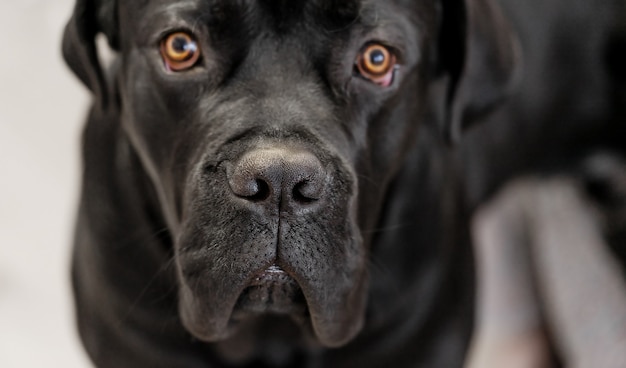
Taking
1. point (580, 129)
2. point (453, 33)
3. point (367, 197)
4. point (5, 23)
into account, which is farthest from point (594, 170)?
point (5, 23)

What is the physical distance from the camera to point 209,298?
116 centimetres

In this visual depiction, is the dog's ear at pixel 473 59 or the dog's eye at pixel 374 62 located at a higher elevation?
the dog's eye at pixel 374 62

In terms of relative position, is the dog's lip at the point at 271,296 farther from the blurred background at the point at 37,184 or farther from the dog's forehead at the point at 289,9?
the blurred background at the point at 37,184

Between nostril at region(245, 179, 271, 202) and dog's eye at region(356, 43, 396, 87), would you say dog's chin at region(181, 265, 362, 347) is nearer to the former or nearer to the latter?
nostril at region(245, 179, 271, 202)

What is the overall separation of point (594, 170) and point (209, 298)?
1251mm

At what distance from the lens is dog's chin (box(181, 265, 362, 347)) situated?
44.9 inches

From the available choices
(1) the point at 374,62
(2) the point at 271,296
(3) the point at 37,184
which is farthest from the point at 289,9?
(3) the point at 37,184

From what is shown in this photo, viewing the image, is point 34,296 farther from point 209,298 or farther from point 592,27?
point 592,27

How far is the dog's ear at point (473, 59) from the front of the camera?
1349 millimetres

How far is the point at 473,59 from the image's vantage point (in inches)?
54.0

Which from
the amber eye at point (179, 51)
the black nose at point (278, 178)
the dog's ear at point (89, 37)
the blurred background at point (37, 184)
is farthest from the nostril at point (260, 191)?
the blurred background at point (37, 184)

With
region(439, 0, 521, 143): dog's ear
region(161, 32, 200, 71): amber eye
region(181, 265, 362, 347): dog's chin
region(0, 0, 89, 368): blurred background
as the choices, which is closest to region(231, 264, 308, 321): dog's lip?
region(181, 265, 362, 347): dog's chin

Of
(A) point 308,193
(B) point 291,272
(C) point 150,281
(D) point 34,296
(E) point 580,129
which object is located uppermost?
(A) point 308,193

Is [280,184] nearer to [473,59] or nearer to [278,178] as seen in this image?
[278,178]
